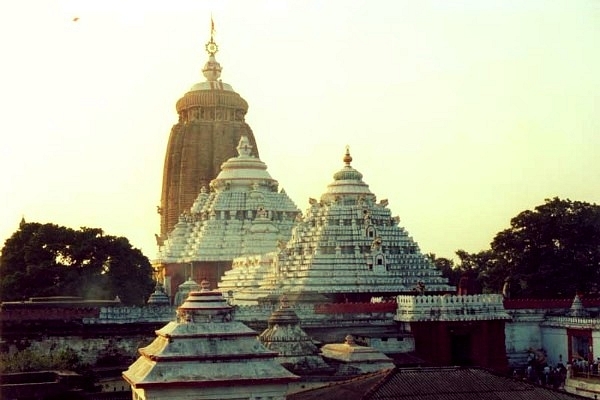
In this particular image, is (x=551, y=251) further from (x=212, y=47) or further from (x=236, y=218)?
(x=212, y=47)

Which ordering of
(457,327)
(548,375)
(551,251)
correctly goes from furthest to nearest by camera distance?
(551,251) < (457,327) < (548,375)

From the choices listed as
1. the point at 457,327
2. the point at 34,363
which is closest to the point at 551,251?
the point at 457,327

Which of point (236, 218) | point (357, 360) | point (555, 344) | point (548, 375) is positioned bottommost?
point (548, 375)

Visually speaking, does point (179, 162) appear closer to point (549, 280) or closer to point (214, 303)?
point (549, 280)

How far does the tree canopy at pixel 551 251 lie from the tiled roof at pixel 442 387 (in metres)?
36.0

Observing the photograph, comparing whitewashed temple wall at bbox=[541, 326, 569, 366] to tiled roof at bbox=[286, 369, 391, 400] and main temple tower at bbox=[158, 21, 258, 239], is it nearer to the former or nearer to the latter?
tiled roof at bbox=[286, 369, 391, 400]

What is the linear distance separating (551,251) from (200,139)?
31.4 metres

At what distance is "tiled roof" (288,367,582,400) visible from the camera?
24188mm

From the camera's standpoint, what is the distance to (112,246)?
2512 inches

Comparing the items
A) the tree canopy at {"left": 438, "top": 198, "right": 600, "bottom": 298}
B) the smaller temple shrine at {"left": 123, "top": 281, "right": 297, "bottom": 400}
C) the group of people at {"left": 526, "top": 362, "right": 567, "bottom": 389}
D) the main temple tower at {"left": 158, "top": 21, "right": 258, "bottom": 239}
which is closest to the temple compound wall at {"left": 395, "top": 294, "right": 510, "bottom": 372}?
the group of people at {"left": 526, "top": 362, "right": 567, "bottom": 389}

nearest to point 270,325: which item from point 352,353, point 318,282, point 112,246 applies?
point 352,353

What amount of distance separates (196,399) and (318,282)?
27.9 metres

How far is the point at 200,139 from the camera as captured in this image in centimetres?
8212

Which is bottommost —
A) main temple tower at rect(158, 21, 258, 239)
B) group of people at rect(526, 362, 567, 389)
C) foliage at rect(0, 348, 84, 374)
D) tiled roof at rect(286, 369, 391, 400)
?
group of people at rect(526, 362, 567, 389)
